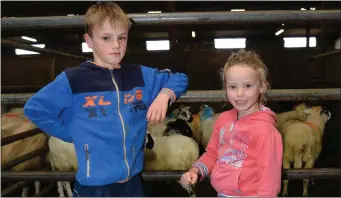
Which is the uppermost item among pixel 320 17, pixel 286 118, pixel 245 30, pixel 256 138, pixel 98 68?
pixel 245 30

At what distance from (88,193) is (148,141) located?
200 centimetres

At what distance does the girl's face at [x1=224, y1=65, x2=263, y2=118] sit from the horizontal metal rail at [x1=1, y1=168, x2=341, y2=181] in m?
0.72

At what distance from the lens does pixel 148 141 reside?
3713 mm

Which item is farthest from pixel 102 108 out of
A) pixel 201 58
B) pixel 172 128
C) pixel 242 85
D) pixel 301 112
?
pixel 201 58

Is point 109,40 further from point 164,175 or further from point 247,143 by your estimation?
point 164,175

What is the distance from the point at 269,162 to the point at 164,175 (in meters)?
0.82

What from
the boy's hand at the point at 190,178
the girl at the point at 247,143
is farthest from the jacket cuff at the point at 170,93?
the boy's hand at the point at 190,178

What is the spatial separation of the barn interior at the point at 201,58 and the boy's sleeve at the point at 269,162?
2.00 ft

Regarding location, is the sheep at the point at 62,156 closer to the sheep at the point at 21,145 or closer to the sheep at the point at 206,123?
the sheep at the point at 21,145

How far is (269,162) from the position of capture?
5.01 feet

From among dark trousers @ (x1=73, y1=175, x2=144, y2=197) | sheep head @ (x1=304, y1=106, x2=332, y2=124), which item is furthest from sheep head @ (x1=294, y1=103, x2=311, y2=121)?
dark trousers @ (x1=73, y1=175, x2=144, y2=197)

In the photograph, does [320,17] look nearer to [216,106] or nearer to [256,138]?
[256,138]

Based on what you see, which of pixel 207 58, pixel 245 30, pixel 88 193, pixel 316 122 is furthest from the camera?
pixel 245 30

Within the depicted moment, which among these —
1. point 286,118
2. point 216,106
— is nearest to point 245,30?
point 216,106
